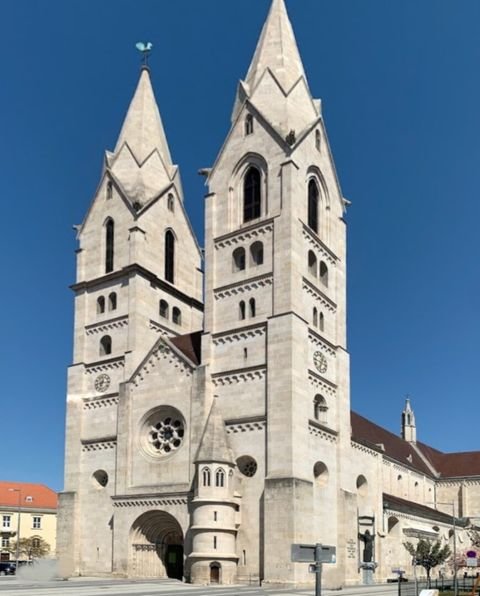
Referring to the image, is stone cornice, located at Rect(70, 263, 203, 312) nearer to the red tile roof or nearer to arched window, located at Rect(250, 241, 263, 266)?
arched window, located at Rect(250, 241, 263, 266)

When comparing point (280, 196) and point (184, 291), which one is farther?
point (184, 291)

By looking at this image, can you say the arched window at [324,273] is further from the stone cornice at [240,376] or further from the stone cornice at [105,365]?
the stone cornice at [105,365]

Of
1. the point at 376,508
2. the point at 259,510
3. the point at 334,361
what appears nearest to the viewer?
the point at 259,510

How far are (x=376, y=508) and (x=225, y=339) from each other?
1697cm

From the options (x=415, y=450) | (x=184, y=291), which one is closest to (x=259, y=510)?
(x=184, y=291)

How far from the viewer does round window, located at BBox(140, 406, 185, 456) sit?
4506cm

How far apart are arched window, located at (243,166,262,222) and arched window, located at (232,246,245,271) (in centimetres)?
207

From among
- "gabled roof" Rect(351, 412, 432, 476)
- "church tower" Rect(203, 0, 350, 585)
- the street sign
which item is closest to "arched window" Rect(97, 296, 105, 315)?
"church tower" Rect(203, 0, 350, 585)

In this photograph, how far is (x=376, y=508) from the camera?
52.6 meters

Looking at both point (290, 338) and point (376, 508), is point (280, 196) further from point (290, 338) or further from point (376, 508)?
point (376, 508)

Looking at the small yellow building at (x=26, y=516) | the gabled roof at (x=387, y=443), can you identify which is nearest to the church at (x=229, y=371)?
the gabled roof at (x=387, y=443)

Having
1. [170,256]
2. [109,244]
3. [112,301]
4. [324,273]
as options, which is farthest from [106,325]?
[324,273]

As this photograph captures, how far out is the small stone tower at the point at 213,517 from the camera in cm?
3966

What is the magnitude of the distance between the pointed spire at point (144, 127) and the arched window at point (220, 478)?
79.2ft
